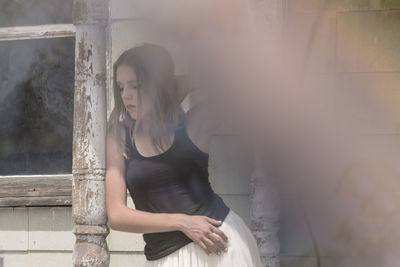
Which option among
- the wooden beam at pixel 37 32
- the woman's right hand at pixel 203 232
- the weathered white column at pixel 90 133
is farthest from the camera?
the wooden beam at pixel 37 32

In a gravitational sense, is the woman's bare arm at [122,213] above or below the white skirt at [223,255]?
above

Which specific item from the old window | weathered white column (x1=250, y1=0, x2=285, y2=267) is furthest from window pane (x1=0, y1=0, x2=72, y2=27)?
weathered white column (x1=250, y1=0, x2=285, y2=267)

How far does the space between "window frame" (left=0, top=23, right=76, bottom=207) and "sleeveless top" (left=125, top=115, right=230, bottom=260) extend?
152cm

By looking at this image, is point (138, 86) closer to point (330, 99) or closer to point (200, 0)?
point (200, 0)

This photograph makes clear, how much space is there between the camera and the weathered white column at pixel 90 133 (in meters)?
2.69

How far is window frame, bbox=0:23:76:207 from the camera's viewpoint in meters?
3.77

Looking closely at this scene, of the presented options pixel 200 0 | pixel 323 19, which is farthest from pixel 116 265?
pixel 323 19

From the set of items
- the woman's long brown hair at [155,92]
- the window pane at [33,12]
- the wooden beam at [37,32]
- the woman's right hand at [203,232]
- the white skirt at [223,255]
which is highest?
the window pane at [33,12]

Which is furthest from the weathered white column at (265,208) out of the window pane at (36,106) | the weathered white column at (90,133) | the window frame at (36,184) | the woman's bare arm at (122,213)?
the window pane at (36,106)

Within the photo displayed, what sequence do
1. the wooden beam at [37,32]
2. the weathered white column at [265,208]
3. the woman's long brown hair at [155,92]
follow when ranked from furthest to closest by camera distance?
1. the wooden beam at [37,32]
2. the weathered white column at [265,208]
3. the woman's long brown hair at [155,92]

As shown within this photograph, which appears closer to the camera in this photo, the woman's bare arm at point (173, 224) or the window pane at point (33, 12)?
the woman's bare arm at point (173, 224)

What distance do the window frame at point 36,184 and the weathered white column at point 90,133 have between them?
1054 mm

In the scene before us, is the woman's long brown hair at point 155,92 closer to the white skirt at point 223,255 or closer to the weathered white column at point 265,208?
the white skirt at point 223,255

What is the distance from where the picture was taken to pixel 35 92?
13.1 feet
